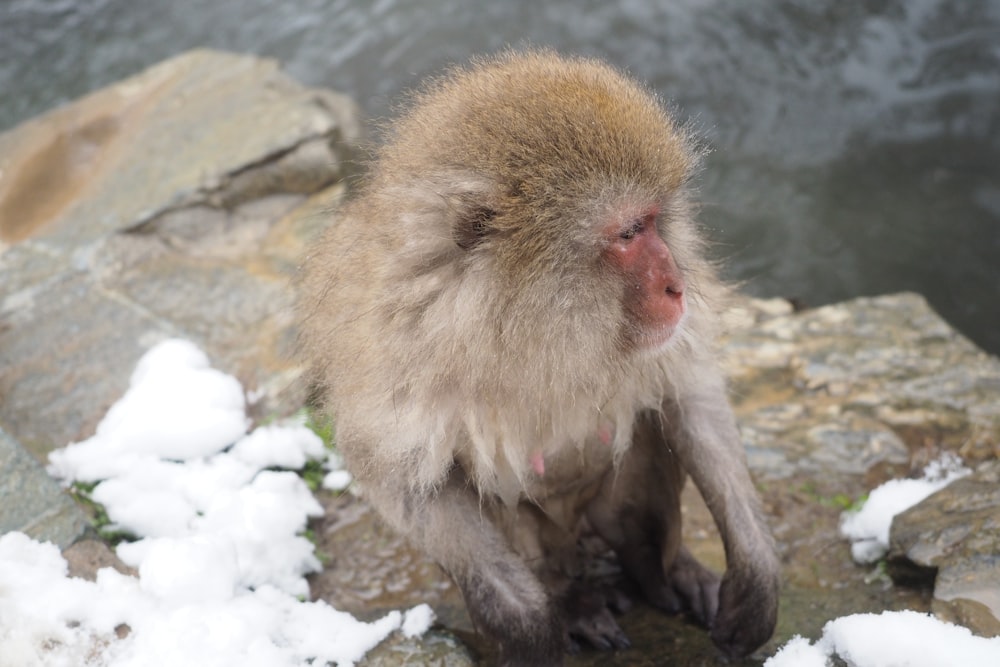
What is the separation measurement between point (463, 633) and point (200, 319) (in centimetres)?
219

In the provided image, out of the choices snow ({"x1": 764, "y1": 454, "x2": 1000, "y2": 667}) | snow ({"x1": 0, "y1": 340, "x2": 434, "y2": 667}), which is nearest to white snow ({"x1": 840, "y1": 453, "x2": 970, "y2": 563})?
snow ({"x1": 764, "y1": 454, "x2": 1000, "y2": 667})

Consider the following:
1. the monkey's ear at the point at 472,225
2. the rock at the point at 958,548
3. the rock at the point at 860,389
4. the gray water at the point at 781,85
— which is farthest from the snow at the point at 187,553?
the gray water at the point at 781,85

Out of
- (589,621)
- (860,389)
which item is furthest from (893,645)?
(860,389)

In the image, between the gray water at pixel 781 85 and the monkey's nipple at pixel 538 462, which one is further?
the gray water at pixel 781 85

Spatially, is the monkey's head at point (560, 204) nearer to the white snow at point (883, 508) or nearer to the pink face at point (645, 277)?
the pink face at point (645, 277)

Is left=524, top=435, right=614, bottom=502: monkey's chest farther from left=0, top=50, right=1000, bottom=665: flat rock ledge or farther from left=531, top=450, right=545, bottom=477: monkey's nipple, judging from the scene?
left=0, top=50, right=1000, bottom=665: flat rock ledge

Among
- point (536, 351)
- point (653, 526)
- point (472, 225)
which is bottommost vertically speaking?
point (653, 526)

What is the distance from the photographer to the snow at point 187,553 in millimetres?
2617

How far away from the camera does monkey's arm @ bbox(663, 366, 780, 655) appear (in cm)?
279

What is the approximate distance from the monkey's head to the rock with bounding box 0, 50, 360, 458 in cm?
180

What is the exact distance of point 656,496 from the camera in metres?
3.07

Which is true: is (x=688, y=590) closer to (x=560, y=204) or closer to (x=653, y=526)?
(x=653, y=526)

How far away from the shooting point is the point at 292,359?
3.60 metres

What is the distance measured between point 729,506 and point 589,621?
564 mm
